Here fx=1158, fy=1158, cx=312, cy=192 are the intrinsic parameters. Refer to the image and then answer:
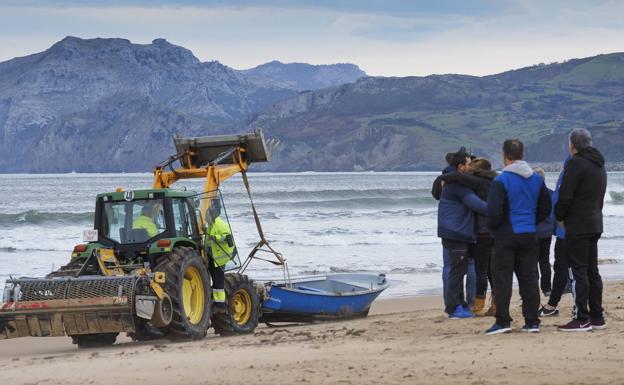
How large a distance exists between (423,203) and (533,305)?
185 ft

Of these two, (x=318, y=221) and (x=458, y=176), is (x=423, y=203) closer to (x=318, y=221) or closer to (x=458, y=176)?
(x=318, y=221)

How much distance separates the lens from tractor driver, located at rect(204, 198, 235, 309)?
12.8 meters

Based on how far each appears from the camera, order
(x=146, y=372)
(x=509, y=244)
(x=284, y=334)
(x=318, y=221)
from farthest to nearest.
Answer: (x=318, y=221) → (x=284, y=334) → (x=509, y=244) → (x=146, y=372)

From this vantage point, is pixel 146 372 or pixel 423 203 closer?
pixel 146 372

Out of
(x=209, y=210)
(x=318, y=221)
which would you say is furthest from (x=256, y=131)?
(x=318, y=221)

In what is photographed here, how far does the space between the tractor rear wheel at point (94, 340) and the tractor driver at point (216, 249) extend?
1.19 meters

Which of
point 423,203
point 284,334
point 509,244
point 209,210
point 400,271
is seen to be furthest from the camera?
point 423,203

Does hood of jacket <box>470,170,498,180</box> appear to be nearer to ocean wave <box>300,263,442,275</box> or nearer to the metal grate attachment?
the metal grate attachment

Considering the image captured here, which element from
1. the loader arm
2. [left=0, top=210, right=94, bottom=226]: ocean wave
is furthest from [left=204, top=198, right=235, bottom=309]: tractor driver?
[left=0, top=210, right=94, bottom=226]: ocean wave

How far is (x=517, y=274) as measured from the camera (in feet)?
32.7

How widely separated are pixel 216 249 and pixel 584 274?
4.43 m

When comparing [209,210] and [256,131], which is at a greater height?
[256,131]

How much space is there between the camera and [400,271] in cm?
2322

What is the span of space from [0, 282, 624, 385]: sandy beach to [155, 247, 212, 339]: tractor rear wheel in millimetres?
321
